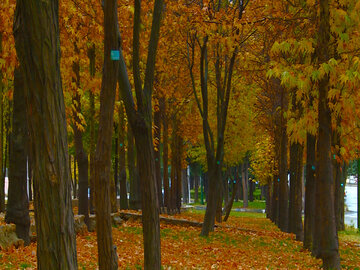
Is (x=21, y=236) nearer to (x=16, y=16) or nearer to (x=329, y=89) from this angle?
(x=16, y=16)

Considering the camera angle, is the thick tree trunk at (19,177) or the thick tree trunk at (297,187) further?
the thick tree trunk at (297,187)

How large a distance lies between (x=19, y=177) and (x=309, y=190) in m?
8.64

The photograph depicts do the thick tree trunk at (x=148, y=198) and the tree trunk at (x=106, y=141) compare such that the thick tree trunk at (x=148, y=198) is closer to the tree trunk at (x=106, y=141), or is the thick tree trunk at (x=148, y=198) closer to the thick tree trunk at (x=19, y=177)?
the tree trunk at (x=106, y=141)

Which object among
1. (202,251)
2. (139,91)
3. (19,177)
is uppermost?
(139,91)

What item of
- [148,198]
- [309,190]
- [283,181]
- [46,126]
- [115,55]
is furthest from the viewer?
[283,181]

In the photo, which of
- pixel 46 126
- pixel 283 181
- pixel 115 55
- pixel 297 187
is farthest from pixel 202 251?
pixel 46 126

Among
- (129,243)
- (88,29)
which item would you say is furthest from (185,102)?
(88,29)

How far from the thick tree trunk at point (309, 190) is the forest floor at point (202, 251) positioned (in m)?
0.50

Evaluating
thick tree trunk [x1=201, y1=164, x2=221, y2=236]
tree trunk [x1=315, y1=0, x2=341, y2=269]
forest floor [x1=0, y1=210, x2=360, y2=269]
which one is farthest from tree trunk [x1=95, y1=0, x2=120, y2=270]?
thick tree trunk [x1=201, y1=164, x2=221, y2=236]

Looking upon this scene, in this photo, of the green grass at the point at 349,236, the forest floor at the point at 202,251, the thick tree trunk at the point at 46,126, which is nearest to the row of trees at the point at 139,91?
the thick tree trunk at the point at 46,126

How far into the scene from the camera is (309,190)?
586 inches

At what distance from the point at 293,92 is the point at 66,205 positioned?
13024 mm

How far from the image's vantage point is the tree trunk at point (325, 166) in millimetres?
11422

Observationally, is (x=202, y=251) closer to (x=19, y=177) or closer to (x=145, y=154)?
(x=19, y=177)
